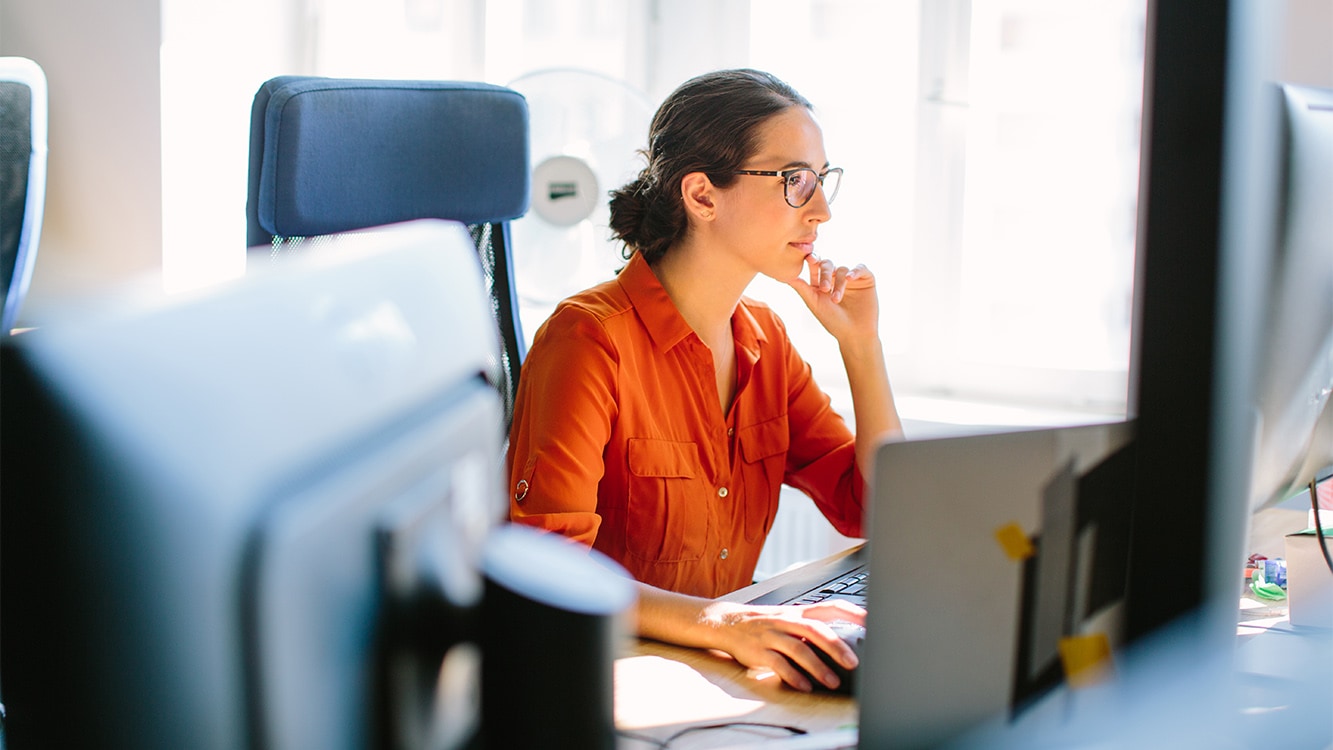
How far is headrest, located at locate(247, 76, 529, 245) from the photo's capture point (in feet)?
4.42

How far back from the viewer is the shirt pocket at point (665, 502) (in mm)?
1541

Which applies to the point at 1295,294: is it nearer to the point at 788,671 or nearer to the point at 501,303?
the point at 788,671

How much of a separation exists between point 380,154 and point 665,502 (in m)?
0.56

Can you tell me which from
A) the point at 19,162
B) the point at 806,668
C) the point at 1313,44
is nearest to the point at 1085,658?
the point at 806,668

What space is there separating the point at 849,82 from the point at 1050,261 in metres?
0.63

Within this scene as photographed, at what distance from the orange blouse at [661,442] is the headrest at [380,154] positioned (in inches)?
8.2

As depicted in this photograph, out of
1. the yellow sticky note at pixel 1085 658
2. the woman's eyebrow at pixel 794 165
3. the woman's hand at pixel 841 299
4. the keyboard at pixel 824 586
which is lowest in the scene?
the keyboard at pixel 824 586

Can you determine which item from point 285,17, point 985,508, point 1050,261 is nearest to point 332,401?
point 985,508

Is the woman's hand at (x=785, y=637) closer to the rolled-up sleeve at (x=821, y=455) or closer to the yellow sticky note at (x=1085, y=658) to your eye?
the yellow sticky note at (x=1085, y=658)

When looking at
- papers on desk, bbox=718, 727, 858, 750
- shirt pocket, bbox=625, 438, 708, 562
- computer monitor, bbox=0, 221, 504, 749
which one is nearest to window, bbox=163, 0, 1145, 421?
→ shirt pocket, bbox=625, 438, 708, 562

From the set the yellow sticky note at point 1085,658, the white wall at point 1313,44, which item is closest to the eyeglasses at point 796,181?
the white wall at point 1313,44

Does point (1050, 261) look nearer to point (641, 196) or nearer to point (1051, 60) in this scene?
point (1051, 60)

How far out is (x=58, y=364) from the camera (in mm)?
291

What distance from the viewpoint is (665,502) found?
156 cm
